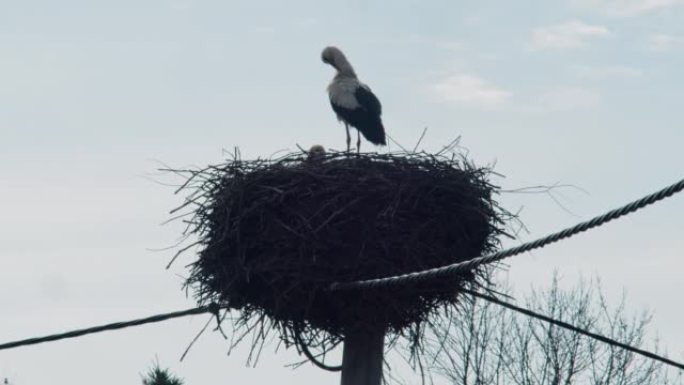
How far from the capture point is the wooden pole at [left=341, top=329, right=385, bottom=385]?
7797 mm

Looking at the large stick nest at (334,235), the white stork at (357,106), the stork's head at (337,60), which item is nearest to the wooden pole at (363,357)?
the large stick nest at (334,235)

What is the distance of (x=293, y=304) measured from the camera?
8.45m

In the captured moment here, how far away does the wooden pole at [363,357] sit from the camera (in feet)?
25.6

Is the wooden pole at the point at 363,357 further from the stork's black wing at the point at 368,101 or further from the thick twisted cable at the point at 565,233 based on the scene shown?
the stork's black wing at the point at 368,101

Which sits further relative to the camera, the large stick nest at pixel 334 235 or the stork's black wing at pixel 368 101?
the stork's black wing at pixel 368 101

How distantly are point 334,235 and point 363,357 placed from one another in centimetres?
87

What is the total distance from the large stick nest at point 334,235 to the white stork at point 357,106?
3.13 metres

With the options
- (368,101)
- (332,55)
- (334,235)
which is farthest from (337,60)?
(334,235)

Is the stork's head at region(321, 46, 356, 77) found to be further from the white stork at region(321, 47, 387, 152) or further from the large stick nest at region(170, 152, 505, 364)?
the large stick nest at region(170, 152, 505, 364)

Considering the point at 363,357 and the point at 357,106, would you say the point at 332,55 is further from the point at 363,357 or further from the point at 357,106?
the point at 363,357

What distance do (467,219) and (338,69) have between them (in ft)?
13.6

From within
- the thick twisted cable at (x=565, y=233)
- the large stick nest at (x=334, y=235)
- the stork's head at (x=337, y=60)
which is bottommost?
the thick twisted cable at (x=565, y=233)

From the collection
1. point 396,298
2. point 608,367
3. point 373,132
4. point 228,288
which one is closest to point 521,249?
point 396,298

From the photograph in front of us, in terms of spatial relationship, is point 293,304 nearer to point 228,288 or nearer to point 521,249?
point 228,288
